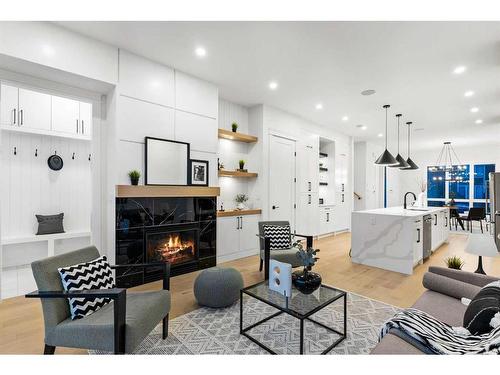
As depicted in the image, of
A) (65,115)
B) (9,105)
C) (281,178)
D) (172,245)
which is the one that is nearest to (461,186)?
(281,178)

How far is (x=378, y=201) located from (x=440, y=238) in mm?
4114

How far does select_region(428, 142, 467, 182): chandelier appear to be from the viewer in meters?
9.57

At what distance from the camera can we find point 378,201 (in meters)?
9.57

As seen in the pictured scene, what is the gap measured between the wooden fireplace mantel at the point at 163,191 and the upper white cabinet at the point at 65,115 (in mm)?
1635

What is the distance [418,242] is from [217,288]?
10.7ft

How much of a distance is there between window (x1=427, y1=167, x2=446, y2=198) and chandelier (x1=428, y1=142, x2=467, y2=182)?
0.16ft

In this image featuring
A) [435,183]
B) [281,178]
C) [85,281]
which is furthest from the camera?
[435,183]

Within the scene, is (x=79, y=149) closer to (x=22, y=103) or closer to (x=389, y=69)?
(x=22, y=103)

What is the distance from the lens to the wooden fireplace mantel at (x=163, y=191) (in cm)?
314

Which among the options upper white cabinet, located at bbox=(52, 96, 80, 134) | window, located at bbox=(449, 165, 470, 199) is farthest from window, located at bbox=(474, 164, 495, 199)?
upper white cabinet, located at bbox=(52, 96, 80, 134)

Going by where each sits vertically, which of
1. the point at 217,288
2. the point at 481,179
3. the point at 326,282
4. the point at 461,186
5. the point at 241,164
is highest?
the point at 241,164

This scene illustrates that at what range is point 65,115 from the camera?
391 cm

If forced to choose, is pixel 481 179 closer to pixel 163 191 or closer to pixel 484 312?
pixel 484 312

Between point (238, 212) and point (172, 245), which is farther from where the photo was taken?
point (238, 212)
